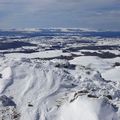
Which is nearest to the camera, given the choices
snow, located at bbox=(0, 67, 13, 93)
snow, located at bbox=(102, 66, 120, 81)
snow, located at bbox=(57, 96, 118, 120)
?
snow, located at bbox=(57, 96, 118, 120)

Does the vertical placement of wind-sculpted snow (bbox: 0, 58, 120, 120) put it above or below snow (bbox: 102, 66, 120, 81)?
above

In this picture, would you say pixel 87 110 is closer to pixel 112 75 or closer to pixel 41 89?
pixel 41 89

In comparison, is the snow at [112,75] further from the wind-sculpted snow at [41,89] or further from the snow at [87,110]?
the snow at [87,110]

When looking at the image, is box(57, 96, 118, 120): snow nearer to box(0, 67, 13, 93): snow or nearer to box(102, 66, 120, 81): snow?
box(0, 67, 13, 93): snow

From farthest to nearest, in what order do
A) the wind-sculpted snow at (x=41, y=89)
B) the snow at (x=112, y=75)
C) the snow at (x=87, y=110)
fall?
the snow at (x=112, y=75) → the wind-sculpted snow at (x=41, y=89) → the snow at (x=87, y=110)

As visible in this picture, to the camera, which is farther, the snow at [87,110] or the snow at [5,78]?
the snow at [5,78]

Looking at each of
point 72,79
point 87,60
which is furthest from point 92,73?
point 87,60

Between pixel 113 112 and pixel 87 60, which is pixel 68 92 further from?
pixel 87 60

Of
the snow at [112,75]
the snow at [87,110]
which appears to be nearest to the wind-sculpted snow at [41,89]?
the snow at [87,110]

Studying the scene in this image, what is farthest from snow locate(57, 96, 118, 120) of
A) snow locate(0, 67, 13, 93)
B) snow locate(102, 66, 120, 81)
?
snow locate(102, 66, 120, 81)

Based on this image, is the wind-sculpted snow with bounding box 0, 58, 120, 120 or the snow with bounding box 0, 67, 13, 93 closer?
the wind-sculpted snow with bounding box 0, 58, 120, 120

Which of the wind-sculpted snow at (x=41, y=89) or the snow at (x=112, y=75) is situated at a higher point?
the wind-sculpted snow at (x=41, y=89)
